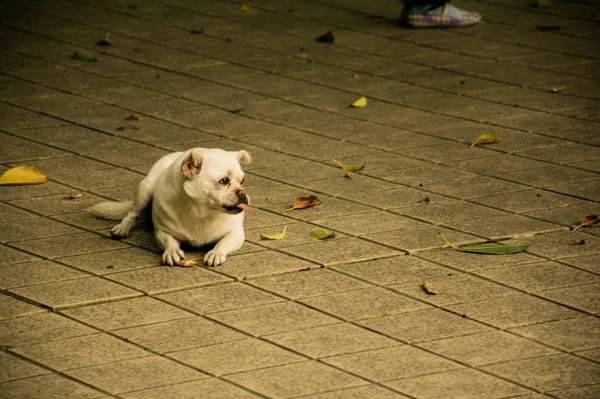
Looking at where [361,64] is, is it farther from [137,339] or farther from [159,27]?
[137,339]

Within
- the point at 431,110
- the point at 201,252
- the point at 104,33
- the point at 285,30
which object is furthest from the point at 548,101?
the point at 104,33

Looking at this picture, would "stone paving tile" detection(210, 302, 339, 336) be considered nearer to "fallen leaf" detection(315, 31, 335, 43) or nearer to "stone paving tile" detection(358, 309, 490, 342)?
"stone paving tile" detection(358, 309, 490, 342)

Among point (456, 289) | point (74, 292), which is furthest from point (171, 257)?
point (456, 289)

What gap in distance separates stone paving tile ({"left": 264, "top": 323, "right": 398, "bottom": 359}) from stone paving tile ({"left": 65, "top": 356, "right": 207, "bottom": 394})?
46 centimetres

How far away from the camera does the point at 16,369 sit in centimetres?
417

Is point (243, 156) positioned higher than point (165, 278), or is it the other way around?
point (243, 156)

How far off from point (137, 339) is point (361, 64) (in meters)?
4.81

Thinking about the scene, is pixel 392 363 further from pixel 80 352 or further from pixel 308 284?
pixel 80 352

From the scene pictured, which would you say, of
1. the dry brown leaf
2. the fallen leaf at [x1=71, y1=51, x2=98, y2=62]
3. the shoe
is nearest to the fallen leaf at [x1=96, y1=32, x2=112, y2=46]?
the fallen leaf at [x1=71, y1=51, x2=98, y2=62]

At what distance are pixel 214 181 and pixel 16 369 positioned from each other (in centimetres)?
140

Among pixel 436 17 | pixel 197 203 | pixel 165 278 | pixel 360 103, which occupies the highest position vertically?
pixel 436 17

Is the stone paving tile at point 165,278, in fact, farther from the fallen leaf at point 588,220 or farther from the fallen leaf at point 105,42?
the fallen leaf at point 105,42

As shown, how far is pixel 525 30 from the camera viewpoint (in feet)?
32.2

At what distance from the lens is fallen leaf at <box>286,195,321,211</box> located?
5.92 m
